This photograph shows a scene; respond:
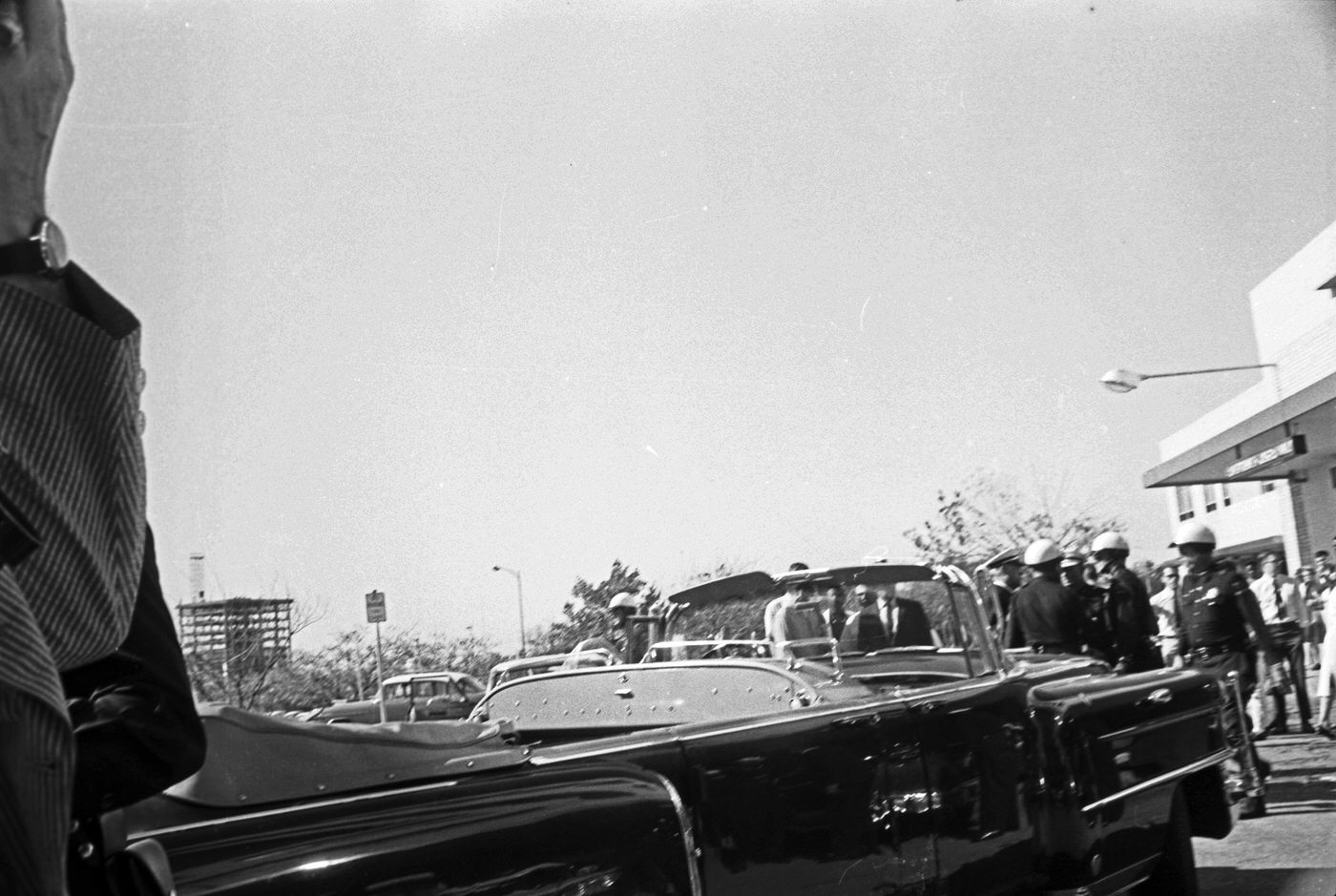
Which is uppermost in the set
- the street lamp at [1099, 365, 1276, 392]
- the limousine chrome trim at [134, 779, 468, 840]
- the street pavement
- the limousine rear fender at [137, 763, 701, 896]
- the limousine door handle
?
the street lamp at [1099, 365, 1276, 392]

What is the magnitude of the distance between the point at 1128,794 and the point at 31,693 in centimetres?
369

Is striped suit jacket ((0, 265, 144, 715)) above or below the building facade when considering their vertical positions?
below

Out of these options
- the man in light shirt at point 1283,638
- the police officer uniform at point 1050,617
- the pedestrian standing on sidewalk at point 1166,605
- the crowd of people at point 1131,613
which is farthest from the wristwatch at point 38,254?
the pedestrian standing on sidewalk at point 1166,605

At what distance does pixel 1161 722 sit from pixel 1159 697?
0.27 ft

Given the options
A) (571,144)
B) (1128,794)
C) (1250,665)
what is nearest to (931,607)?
(1128,794)

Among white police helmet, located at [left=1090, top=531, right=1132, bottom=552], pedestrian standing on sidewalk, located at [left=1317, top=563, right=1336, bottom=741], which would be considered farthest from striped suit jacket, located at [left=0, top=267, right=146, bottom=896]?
pedestrian standing on sidewalk, located at [left=1317, top=563, right=1336, bottom=741]

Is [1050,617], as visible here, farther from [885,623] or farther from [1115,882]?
[1115,882]

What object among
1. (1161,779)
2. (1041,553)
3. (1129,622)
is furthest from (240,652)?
(1129,622)

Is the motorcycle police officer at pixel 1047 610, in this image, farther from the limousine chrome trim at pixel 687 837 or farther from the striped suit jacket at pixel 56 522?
the striped suit jacket at pixel 56 522

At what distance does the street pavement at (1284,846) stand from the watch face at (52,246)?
515 cm

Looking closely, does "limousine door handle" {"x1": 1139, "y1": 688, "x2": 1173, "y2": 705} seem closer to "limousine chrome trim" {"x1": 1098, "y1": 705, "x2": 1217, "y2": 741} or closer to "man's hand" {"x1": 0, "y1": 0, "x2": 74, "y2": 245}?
"limousine chrome trim" {"x1": 1098, "y1": 705, "x2": 1217, "y2": 741}

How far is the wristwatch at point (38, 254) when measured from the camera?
929 mm

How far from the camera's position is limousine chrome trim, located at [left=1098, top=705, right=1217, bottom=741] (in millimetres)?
3887

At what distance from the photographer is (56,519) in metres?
0.90
